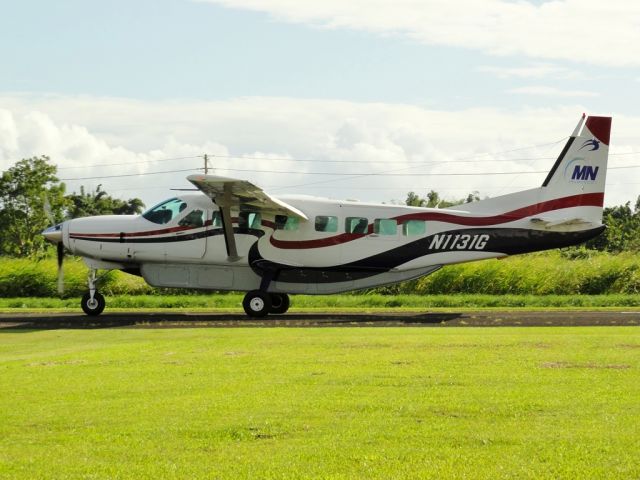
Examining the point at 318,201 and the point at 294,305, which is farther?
the point at 294,305

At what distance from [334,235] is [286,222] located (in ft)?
4.85

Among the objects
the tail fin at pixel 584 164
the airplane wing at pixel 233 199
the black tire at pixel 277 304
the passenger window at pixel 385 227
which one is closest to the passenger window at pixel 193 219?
the airplane wing at pixel 233 199

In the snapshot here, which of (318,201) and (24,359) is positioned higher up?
(318,201)

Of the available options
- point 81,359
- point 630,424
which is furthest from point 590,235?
point 630,424

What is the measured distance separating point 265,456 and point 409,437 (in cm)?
160

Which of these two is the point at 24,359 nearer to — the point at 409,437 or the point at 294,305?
the point at 409,437

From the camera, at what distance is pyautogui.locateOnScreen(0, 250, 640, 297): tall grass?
39344mm

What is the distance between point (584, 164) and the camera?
2836cm

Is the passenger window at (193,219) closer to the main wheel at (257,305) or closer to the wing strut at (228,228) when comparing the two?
the wing strut at (228,228)

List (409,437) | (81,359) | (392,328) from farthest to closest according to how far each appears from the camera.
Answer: (392,328) < (81,359) < (409,437)

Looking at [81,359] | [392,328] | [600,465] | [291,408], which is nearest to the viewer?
[600,465]

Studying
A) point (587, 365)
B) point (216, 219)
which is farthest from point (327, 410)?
point (216, 219)

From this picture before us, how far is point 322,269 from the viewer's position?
28938 mm

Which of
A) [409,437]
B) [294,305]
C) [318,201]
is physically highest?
[318,201]
